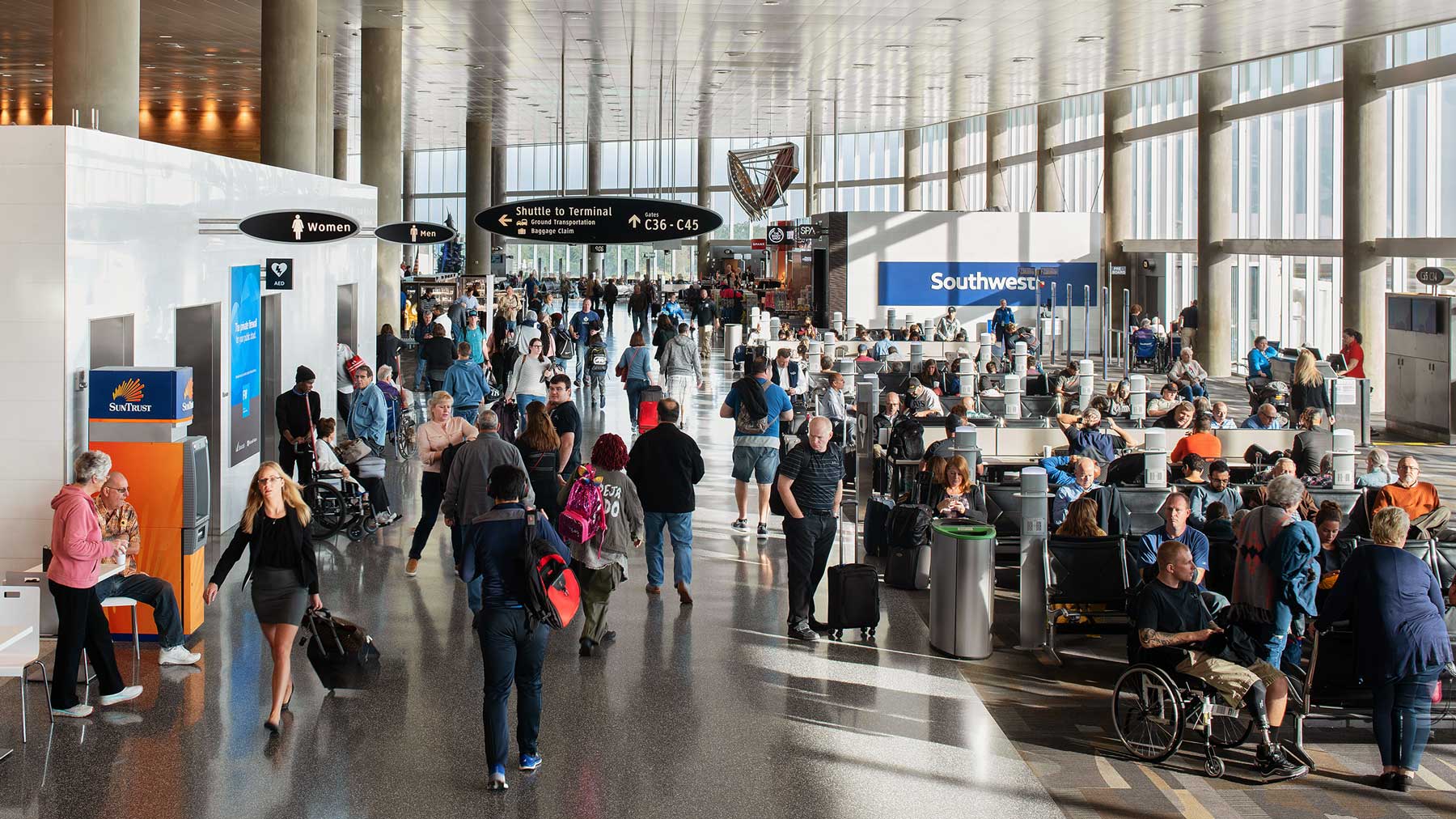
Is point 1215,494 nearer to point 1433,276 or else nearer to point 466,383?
point 466,383

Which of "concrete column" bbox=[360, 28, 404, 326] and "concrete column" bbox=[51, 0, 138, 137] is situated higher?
"concrete column" bbox=[360, 28, 404, 326]

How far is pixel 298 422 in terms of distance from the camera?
13.5m

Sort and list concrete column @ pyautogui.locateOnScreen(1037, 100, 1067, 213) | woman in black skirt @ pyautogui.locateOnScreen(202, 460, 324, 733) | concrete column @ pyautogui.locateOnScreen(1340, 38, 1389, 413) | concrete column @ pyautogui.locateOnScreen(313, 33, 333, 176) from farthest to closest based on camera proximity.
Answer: concrete column @ pyautogui.locateOnScreen(1037, 100, 1067, 213) < concrete column @ pyautogui.locateOnScreen(313, 33, 333, 176) < concrete column @ pyautogui.locateOnScreen(1340, 38, 1389, 413) < woman in black skirt @ pyautogui.locateOnScreen(202, 460, 324, 733)

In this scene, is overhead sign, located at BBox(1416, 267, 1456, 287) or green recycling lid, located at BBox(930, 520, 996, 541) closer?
green recycling lid, located at BBox(930, 520, 996, 541)

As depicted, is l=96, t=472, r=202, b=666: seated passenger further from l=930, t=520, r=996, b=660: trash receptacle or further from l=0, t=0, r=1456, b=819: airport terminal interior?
l=930, t=520, r=996, b=660: trash receptacle

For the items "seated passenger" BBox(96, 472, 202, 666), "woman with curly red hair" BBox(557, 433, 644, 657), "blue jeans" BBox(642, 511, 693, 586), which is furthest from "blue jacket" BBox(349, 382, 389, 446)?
"woman with curly red hair" BBox(557, 433, 644, 657)

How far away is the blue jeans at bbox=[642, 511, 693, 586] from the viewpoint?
10.3m

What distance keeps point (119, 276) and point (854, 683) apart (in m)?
6.29

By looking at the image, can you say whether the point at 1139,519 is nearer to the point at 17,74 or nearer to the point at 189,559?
the point at 189,559

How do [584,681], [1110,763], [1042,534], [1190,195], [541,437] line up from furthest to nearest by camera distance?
[1190,195] < [541,437] < [1042,534] < [584,681] < [1110,763]

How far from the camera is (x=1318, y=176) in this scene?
98.5 ft

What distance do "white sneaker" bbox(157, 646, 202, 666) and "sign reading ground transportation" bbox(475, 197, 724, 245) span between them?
201 inches

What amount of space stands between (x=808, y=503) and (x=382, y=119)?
19544 mm

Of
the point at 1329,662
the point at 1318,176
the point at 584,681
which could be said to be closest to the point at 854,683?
the point at 584,681
